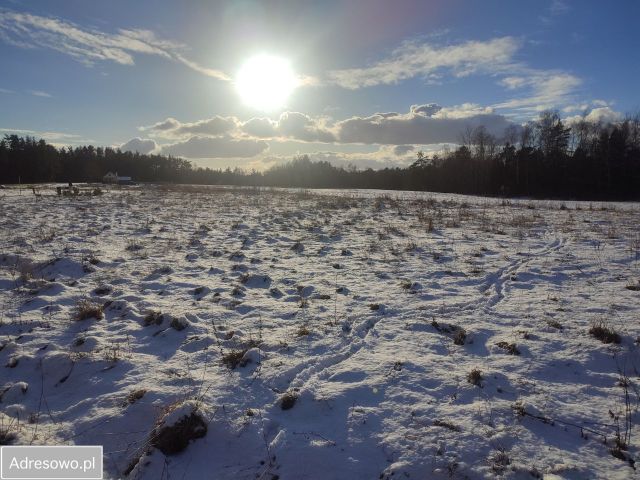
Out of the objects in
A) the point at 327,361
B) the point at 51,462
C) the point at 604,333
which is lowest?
the point at 51,462

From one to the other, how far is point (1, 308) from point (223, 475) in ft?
19.2

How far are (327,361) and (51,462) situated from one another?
3162 millimetres

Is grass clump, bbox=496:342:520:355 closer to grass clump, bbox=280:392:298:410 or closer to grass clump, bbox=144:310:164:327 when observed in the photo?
grass clump, bbox=280:392:298:410

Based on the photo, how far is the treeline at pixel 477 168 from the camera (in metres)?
52.5

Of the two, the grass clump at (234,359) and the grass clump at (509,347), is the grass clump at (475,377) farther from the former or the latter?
the grass clump at (234,359)

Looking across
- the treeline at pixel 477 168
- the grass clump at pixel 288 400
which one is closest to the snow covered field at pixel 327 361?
the grass clump at pixel 288 400

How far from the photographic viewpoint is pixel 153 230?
12906 millimetres

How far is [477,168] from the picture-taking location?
63719mm

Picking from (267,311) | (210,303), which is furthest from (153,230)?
(267,311)

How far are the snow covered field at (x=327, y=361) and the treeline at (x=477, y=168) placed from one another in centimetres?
3030

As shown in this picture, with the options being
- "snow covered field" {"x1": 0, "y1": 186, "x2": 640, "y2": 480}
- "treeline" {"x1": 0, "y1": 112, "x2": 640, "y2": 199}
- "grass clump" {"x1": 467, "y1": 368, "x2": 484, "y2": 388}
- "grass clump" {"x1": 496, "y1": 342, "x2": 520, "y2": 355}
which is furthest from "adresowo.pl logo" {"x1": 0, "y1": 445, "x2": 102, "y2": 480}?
"treeline" {"x1": 0, "y1": 112, "x2": 640, "y2": 199}

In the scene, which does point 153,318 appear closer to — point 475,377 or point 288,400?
point 288,400

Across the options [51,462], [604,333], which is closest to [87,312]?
[51,462]

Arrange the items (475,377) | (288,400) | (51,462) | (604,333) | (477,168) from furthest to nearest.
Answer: (477,168) → (604,333) → (475,377) → (288,400) → (51,462)
